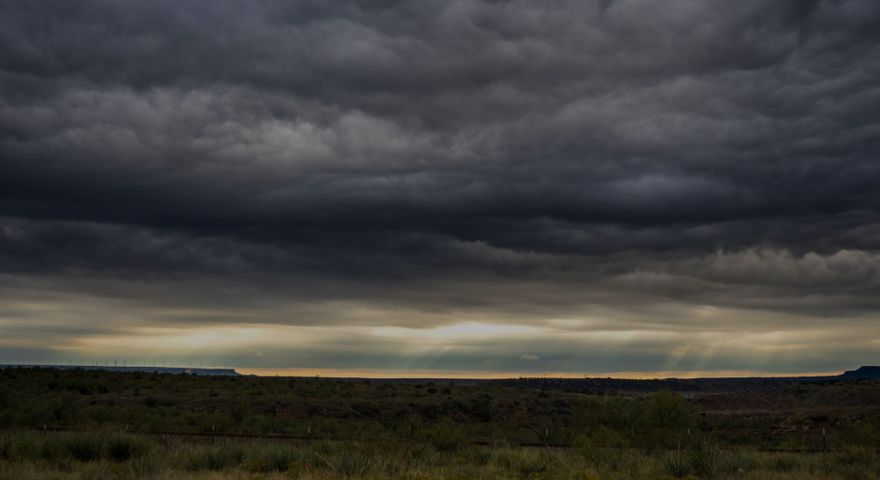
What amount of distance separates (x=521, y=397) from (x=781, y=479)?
61.4m

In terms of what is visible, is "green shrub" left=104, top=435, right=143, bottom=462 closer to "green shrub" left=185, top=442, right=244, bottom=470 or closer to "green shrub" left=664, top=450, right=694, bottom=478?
"green shrub" left=185, top=442, right=244, bottom=470

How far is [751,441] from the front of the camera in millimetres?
51781

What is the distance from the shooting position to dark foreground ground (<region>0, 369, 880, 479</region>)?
22016 mm

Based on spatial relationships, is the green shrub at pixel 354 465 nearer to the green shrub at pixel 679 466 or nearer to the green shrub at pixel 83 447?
the green shrub at pixel 83 447

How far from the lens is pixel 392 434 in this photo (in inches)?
1204

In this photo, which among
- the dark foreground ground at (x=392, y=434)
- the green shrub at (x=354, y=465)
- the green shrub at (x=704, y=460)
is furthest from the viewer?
the green shrub at (x=704, y=460)

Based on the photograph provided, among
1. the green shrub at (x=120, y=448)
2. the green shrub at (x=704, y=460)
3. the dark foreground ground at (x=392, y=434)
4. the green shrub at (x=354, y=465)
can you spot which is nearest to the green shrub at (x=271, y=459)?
the dark foreground ground at (x=392, y=434)

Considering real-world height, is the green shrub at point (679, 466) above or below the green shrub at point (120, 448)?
below

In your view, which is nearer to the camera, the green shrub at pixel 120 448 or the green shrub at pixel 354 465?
the green shrub at pixel 354 465

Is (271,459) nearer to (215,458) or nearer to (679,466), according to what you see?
(215,458)

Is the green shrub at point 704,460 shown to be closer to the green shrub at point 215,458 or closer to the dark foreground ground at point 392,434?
the dark foreground ground at point 392,434

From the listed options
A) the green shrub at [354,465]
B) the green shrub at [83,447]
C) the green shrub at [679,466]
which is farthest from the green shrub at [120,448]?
the green shrub at [679,466]

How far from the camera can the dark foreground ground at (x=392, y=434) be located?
72.2 ft

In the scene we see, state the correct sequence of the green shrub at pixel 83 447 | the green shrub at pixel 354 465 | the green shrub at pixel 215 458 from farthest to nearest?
1. the green shrub at pixel 83 447
2. the green shrub at pixel 215 458
3. the green shrub at pixel 354 465
